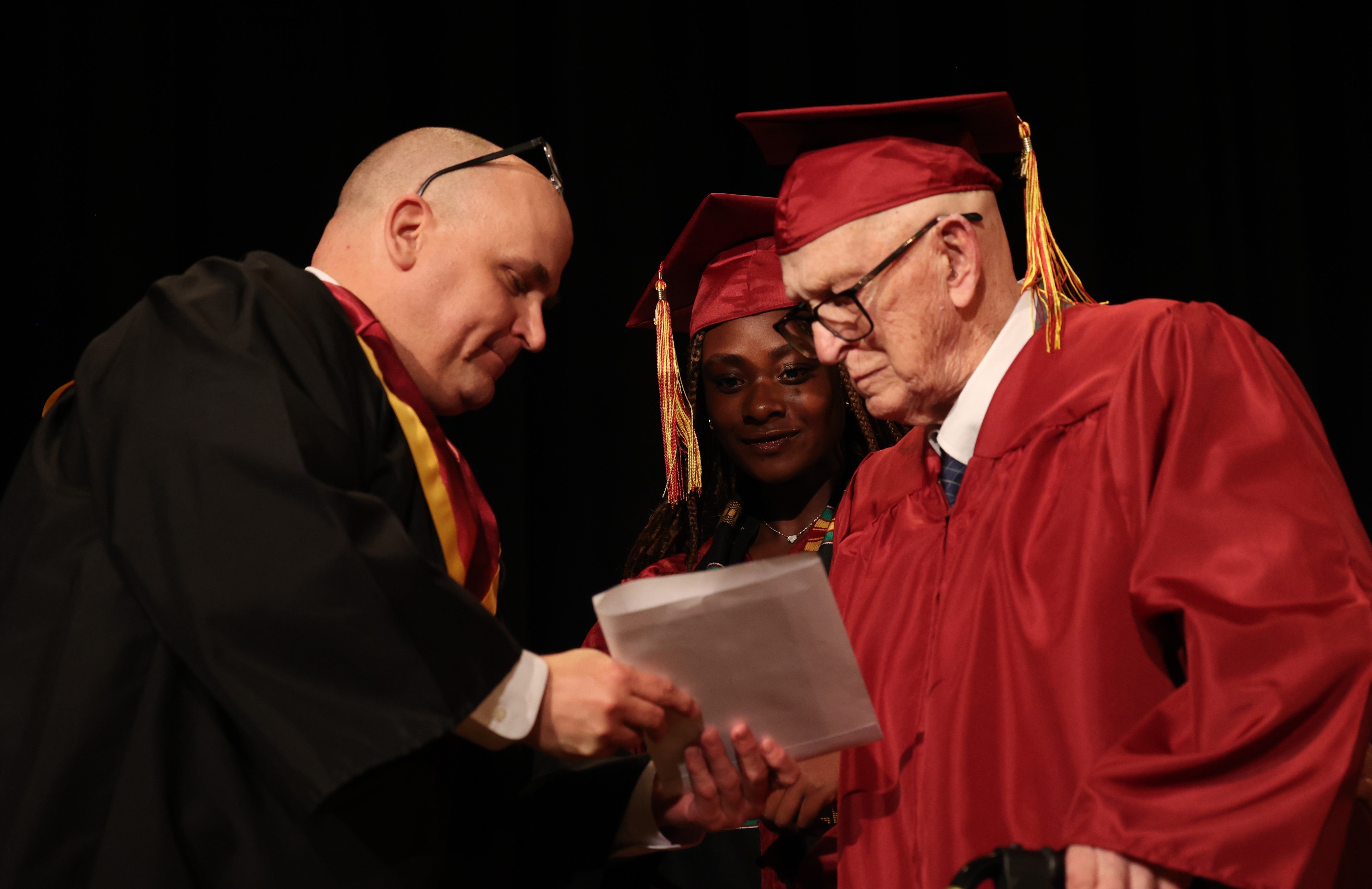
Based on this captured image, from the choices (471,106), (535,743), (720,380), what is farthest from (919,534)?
(471,106)

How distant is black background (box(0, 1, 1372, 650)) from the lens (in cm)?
247

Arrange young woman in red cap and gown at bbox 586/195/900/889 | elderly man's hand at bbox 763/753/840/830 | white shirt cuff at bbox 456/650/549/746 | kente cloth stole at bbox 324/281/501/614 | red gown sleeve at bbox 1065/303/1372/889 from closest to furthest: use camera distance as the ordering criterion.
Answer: red gown sleeve at bbox 1065/303/1372/889, white shirt cuff at bbox 456/650/549/746, kente cloth stole at bbox 324/281/501/614, elderly man's hand at bbox 763/753/840/830, young woman in red cap and gown at bbox 586/195/900/889

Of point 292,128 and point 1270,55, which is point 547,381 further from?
point 1270,55

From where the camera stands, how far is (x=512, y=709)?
Result: 1.26 m

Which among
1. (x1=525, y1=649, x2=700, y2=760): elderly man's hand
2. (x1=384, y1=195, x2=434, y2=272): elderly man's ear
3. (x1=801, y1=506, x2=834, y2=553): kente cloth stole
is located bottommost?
(x1=801, y1=506, x2=834, y2=553): kente cloth stole

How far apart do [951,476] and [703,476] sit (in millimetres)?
1202

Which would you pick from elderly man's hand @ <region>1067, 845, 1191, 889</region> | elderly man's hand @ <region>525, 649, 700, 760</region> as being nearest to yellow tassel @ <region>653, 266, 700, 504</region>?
elderly man's hand @ <region>525, 649, 700, 760</region>

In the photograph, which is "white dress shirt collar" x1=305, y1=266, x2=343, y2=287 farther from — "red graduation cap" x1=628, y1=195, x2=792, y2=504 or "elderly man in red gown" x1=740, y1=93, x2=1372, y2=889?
"red graduation cap" x1=628, y1=195, x2=792, y2=504

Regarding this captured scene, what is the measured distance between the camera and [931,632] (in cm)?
142

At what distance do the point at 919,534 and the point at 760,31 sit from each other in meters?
1.90

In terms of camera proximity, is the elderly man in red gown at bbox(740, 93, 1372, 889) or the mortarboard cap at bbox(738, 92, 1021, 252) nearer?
the elderly man in red gown at bbox(740, 93, 1372, 889)

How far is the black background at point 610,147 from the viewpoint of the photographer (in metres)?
Result: 2.47

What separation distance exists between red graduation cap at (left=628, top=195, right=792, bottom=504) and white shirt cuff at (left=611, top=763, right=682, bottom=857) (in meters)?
0.73

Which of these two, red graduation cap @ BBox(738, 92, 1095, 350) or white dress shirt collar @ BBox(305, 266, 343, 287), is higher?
red graduation cap @ BBox(738, 92, 1095, 350)
